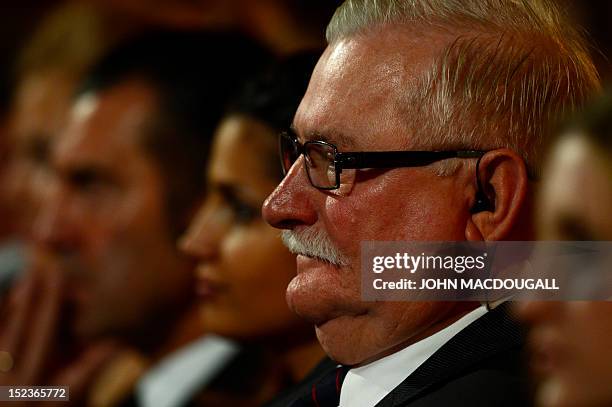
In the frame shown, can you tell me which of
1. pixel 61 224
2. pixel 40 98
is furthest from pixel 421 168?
pixel 40 98

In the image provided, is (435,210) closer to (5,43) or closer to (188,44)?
(188,44)

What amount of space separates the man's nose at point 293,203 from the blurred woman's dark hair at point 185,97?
2.71 feet

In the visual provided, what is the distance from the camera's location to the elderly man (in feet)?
3.93

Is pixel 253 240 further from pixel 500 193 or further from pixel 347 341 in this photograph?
pixel 500 193

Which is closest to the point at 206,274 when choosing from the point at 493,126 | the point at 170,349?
the point at 170,349

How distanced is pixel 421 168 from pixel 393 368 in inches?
9.3

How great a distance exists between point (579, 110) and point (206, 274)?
761mm

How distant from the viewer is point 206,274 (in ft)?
5.81

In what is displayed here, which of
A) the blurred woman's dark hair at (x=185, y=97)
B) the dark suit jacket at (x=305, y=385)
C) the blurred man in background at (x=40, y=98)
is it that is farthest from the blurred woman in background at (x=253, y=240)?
the blurred man in background at (x=40, y=98)

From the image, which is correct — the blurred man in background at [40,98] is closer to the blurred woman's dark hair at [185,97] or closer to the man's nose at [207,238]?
the blurred woman's dark hair at [185,97]

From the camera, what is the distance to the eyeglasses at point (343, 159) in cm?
121

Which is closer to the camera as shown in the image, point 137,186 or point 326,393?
point 326,393

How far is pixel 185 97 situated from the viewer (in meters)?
2.16

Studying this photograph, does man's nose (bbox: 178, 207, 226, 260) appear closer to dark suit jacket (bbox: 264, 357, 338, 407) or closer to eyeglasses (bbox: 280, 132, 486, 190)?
dark suit jacket (bbox: 264, 357, 338, 407)
